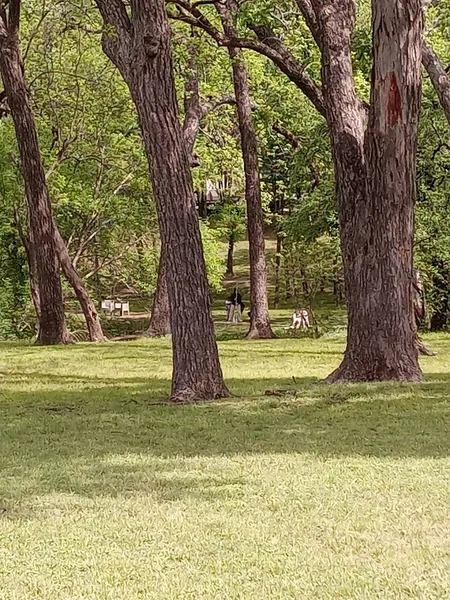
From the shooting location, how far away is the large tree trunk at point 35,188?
21.8m

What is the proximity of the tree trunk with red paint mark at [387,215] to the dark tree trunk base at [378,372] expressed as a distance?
0.01 meters

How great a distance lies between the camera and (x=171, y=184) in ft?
36.7

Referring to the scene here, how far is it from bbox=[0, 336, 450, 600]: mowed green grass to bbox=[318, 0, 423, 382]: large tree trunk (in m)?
0.69

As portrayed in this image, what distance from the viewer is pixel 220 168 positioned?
3192cm

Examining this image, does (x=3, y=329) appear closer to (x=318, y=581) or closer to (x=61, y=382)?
(x=61, y=382)

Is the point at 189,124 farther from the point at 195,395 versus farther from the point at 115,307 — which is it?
the point at 115,307

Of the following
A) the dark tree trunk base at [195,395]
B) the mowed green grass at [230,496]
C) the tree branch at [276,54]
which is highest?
the tree branch at [276,54]

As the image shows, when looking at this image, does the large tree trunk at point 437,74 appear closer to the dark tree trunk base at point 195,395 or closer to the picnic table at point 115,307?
the dark tree trunk base at point 195,395

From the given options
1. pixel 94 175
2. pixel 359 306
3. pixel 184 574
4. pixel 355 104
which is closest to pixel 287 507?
pixel 184 574

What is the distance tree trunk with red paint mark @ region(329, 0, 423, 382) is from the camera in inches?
470

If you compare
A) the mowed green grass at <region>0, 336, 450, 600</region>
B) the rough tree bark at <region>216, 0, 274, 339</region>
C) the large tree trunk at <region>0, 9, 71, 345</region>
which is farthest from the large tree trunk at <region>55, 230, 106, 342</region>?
the mowed green grass at <region>0, 336, 450, 600</region>

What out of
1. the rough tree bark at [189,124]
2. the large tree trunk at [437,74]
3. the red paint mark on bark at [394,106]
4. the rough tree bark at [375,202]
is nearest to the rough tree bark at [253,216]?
the rough tree bark at [189,124]

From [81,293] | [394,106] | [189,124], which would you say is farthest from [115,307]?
[394,106]

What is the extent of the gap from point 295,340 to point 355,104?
11.0m
